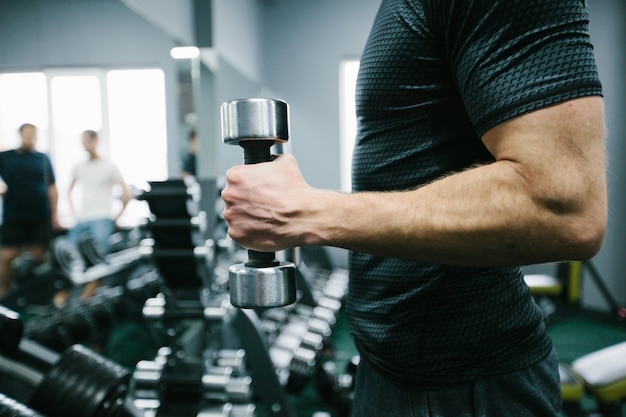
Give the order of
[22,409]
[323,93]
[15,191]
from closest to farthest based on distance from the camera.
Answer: [22,409]
[15,191]
[323,93]

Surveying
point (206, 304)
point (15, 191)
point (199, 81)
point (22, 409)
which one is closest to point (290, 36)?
point (199, 81)

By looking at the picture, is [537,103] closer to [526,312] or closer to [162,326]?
[526,312]

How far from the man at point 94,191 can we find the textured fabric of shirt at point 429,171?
3.10 meters

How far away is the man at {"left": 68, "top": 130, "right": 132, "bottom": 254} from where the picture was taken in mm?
3326

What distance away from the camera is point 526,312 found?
0.62m

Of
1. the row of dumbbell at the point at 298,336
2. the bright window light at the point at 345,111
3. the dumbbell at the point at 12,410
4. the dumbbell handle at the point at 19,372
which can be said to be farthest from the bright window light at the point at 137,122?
the dumbbell at the point at 12,410

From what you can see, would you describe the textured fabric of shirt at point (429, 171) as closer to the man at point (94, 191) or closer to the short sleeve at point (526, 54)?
the short sleeve at point (526, 54)

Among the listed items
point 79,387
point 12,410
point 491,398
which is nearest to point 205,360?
point 79,387

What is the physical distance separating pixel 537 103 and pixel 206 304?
1786 mm

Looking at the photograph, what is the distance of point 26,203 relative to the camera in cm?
302

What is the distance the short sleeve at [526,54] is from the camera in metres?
0.43

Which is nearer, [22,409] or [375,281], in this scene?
[375,281]

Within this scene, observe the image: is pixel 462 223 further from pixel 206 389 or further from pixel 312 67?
pixel 312 67

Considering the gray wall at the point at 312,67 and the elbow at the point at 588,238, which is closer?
the elbow at the point at 588,238
